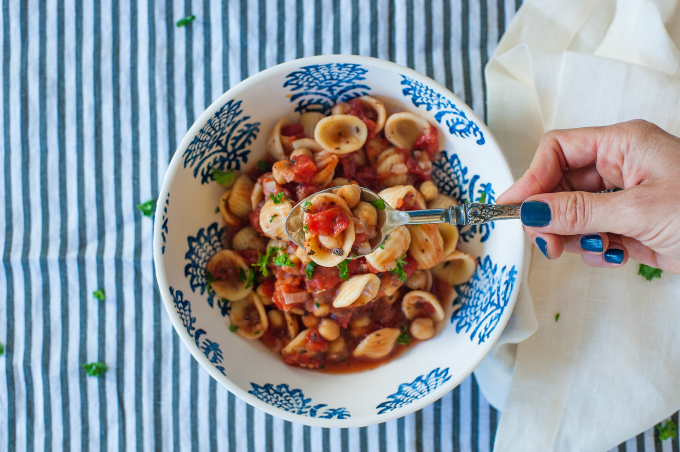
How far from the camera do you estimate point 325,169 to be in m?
2.41

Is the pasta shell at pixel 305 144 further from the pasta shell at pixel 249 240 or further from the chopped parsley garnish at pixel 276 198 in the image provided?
the pasta shell at pixel 249 240

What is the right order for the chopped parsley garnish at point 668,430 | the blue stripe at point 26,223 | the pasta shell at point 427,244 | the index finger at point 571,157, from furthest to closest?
the blue stripe at point 26,223
the chopped parsley garnish at point 668,430
the pasta shell at point 427,244
the index finger at point 571,157

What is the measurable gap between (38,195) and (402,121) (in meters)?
2.19

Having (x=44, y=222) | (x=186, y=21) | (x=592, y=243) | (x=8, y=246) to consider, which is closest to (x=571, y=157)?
(x=592, y=243)

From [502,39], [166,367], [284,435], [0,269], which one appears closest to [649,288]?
[502,39]

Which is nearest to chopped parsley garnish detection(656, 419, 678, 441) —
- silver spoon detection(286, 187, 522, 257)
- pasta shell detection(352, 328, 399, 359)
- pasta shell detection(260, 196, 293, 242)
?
pasta shell detection(352, 328, 399, 359)

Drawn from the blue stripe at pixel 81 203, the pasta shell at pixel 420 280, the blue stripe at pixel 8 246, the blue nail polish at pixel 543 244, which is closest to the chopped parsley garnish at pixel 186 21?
the blue stripe at pixel 81 203

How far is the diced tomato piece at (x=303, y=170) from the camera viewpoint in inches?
93.0

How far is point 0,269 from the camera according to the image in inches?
120

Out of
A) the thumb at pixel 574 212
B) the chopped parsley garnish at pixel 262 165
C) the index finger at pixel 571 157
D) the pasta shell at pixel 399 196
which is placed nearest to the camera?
the thumb at pixel 574 212

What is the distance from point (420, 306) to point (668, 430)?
1699 millimetres

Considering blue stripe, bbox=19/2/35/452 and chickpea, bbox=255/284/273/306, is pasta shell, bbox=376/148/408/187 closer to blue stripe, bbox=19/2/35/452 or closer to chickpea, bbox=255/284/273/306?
chickpea, bbox=255/284/273/306

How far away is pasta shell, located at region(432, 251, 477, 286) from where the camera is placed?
2520 mm

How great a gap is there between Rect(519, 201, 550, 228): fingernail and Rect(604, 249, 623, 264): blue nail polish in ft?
1.77
